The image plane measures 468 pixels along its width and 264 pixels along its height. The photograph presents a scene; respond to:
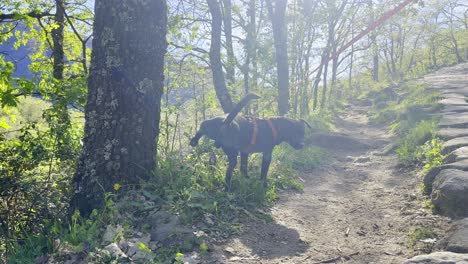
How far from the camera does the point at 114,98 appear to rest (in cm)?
409

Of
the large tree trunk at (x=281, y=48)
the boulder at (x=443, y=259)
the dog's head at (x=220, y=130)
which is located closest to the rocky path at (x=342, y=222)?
the boulder at (x=443, y=259)

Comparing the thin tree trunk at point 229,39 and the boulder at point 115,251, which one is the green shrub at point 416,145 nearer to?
the thin tree trunk at point 229,39

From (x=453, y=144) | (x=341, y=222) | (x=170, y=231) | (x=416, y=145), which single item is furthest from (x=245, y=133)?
(x=416, y=145)

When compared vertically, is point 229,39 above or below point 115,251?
above

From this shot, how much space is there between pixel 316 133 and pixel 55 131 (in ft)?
26.4

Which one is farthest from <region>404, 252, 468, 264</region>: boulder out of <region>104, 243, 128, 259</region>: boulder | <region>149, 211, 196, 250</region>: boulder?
<region>104, 243, 128, 259</region>: boulder

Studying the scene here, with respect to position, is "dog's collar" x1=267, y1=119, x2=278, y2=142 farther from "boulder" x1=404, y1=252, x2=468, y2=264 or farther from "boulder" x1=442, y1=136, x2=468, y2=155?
"boulder" x1=404, y1=252, x2=468, y2=264

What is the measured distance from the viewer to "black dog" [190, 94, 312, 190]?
496 cm

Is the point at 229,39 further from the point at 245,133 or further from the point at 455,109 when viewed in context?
the point at 245,133

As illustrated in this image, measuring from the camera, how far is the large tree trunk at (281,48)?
38.2 feet

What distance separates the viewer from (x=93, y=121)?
13.5ft

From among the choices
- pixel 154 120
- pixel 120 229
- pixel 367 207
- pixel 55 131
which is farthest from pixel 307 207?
pixel 55 131

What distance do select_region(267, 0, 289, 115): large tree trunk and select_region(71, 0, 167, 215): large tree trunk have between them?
26.1 ft

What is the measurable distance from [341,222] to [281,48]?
319 inches
